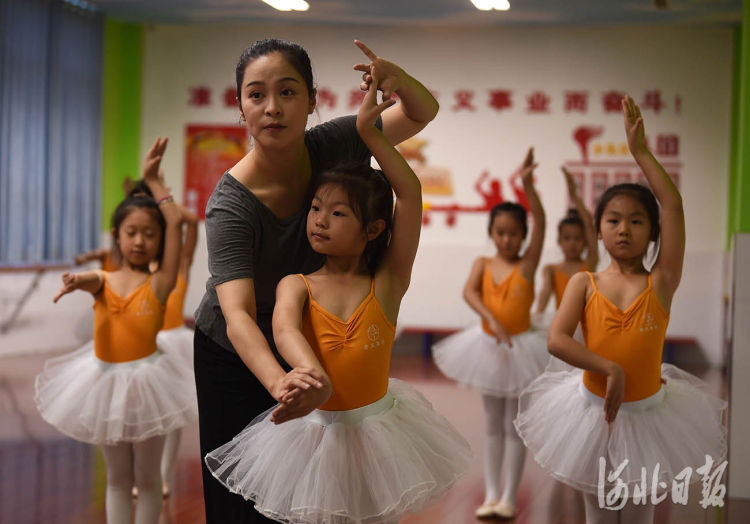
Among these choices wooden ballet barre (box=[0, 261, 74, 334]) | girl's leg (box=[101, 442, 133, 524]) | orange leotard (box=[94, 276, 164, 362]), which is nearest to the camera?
girl's leg (box=[101, 442, 133, 524])

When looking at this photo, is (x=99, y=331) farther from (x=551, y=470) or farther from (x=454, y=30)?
(x=454, y=30)

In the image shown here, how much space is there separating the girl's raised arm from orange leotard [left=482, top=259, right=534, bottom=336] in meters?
1.87

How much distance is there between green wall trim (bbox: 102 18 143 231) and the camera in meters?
8.35

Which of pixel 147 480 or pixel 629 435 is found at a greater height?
pixel 629 435

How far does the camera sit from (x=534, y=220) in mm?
3445

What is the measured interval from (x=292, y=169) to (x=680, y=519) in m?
2.37

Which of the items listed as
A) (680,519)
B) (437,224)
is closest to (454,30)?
(437,224)

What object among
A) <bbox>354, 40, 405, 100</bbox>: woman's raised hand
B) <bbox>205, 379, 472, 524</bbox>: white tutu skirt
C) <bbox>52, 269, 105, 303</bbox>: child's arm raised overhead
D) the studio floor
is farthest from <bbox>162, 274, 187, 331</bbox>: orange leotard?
<bbox>354, 40, 405, 100</bbox>: woman's raised hand

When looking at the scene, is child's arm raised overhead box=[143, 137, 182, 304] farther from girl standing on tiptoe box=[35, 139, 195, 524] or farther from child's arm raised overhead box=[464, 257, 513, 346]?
child's arm raised overhead box=[464, 257, 513, 346]

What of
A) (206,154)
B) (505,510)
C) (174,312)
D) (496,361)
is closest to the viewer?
(505,510)

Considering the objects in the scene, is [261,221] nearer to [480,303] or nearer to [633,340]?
[633,340]

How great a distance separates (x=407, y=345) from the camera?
8141 mm

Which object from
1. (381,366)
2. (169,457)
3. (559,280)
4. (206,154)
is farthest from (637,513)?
(206,154)

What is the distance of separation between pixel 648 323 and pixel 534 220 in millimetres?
1229
